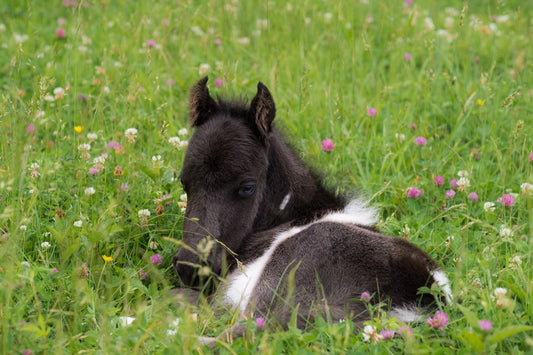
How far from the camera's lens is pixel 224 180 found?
356 centimetres

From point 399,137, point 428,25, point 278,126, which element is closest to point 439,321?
point 278,126

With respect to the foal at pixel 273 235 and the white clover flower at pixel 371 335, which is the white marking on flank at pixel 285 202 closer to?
the foal at pixel 273 235

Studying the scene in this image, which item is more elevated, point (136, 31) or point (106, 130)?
point (136, 31)

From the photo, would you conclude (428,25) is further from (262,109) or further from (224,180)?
(224,180)

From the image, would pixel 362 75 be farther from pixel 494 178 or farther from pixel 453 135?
pixel 494 178

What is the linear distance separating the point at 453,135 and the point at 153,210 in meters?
2.83

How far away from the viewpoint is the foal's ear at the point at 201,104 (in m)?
3.89

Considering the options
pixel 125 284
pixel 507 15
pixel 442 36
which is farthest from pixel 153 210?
pixel 507 15

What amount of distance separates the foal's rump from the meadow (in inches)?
5.8

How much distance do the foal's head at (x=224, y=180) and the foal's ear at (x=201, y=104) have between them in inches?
4.3

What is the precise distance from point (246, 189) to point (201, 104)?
684mm

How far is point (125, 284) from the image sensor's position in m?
3.59

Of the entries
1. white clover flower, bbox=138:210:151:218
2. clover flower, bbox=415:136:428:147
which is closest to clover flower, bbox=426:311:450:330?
white clover flower, bbox=138:210:151:218

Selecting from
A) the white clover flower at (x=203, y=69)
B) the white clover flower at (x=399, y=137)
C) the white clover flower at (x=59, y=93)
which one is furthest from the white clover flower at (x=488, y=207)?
the white clover flower at (x=59, y=93)
